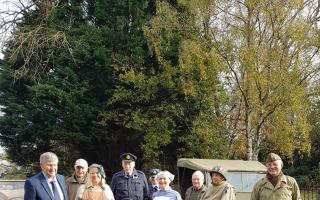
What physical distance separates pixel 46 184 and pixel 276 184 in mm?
2853

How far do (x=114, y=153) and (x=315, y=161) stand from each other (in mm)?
12717

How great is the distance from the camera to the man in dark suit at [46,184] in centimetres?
546

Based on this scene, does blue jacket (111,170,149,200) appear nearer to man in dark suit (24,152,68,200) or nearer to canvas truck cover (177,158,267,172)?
man in dark suit (24,152,68,200)

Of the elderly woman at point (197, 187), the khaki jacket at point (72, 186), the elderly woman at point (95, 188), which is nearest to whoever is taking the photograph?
the elderly woman at point (95, 188)

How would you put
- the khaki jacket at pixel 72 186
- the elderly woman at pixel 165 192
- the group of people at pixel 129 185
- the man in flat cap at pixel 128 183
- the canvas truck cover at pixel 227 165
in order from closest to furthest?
the group of people at pixel 129 185, the elderly woman at pixel 165 192, the khaki jacket at pixel 72 186, the man in flat cap at pixel 128 183, the canvas truck cover at pixel 227 165

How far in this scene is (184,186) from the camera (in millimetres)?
14023

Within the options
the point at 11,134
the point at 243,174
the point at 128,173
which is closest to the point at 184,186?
the point at 243,174

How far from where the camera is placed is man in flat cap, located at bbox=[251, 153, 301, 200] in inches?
245

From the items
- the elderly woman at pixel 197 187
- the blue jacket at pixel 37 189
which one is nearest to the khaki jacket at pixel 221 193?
the elderly woman at pixel 197 187

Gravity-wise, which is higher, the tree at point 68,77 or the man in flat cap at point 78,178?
the tree at point 68,77

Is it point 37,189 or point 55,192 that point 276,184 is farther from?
point 37,189

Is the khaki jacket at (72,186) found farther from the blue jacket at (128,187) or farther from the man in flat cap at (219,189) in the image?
the man in flat cap at (219,189)

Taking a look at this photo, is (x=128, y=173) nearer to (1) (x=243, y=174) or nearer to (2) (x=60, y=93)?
(1) (x=243, y=174)

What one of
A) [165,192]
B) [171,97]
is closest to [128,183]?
[165,192]
